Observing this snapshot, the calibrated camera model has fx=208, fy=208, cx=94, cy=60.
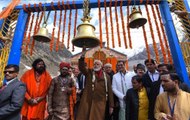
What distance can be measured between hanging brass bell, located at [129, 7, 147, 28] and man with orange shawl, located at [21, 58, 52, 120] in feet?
6.74

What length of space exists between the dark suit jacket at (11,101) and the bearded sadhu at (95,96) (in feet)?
4.13

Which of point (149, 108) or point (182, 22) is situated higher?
point (182, 22)

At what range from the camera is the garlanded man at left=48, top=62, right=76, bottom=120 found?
391 cm

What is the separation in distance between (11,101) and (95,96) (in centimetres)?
161

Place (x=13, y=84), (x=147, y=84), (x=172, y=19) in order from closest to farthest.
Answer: (x=13, y=84)
(x=147, y=84)
(x=172, y=19)

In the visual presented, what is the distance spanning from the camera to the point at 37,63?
4086 millimetres

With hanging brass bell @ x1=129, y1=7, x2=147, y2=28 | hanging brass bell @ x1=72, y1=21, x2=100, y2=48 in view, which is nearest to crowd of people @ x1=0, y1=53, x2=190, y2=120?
hanging brass bell @ x1=72, y1=21, x2=100, y2=48

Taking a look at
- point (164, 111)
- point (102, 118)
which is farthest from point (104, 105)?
point (164, 111)

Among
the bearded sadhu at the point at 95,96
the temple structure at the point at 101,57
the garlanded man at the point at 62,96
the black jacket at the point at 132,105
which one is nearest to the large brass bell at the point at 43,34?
the garlanded man at the point at 62,96

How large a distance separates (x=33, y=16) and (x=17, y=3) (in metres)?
0.52

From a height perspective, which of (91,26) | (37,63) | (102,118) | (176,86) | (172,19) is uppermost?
(172,19)

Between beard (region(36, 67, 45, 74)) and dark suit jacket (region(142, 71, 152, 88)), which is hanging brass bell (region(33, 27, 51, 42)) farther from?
dark suit jacket (region(142, 71, 152, 88))

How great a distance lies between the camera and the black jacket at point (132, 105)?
147 inches

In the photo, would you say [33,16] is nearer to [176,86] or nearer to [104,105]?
[104,105]
